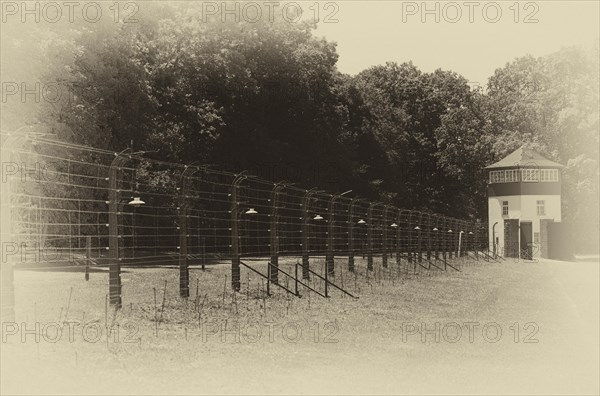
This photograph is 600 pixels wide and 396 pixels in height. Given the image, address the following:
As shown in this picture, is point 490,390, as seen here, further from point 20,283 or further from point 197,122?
point 197,122

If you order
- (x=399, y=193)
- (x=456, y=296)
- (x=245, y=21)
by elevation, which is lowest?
(x=456, y=296)

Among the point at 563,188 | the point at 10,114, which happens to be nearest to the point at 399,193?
the point at 563,188

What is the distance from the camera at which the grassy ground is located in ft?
29.8

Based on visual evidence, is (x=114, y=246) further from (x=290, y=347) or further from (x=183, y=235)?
(x=290, y=347)

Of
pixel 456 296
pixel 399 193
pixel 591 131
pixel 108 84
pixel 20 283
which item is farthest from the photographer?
pixel 399 193

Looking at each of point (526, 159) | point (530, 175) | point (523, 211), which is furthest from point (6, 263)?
point (523, 211)

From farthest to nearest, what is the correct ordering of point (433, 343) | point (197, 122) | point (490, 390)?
point (197, 122) < point (433, 343) < point (490, 390)

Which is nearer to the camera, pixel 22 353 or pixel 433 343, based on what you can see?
pixel 22 353

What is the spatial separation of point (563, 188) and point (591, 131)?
86.1ft

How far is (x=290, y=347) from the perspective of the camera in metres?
11.7

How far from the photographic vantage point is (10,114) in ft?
99.3

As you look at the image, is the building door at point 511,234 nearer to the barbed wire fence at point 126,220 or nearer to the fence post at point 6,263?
the barbed wire fence at point 126,220

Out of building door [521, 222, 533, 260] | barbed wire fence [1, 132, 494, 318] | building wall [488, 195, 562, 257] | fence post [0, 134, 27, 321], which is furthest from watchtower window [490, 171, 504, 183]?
fence post [0, 134, 27, 321]

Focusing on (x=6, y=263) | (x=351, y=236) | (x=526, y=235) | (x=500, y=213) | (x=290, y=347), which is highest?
(x=500, y=213)
